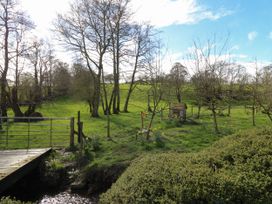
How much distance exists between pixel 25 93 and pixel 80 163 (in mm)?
24214

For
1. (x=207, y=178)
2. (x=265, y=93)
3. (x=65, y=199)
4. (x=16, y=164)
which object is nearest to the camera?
(x=207, y=178)

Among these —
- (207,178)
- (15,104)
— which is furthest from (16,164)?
(15,104)

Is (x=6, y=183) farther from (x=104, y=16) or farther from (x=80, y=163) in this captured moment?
(x=104, y=16)

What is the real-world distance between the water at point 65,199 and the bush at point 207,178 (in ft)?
12.9

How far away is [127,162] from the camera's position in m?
9.47

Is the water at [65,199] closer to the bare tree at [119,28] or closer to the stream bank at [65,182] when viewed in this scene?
the stream bank at [65,182]

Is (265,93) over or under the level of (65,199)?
over

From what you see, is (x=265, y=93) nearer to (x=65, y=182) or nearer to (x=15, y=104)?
(x=65, y=182)

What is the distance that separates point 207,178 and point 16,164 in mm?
6555

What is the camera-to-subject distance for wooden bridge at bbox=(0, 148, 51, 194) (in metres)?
7.30

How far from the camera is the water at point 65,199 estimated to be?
27.3 feet

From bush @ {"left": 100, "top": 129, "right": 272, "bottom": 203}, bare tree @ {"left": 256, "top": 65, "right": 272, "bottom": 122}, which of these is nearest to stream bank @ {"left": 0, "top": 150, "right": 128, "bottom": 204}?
bush @ {"left": 100, "top": 129, "right": 272, "bottom": 203}

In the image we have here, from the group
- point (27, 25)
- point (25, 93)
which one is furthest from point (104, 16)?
point (25, 93)

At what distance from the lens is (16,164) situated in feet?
28.5
